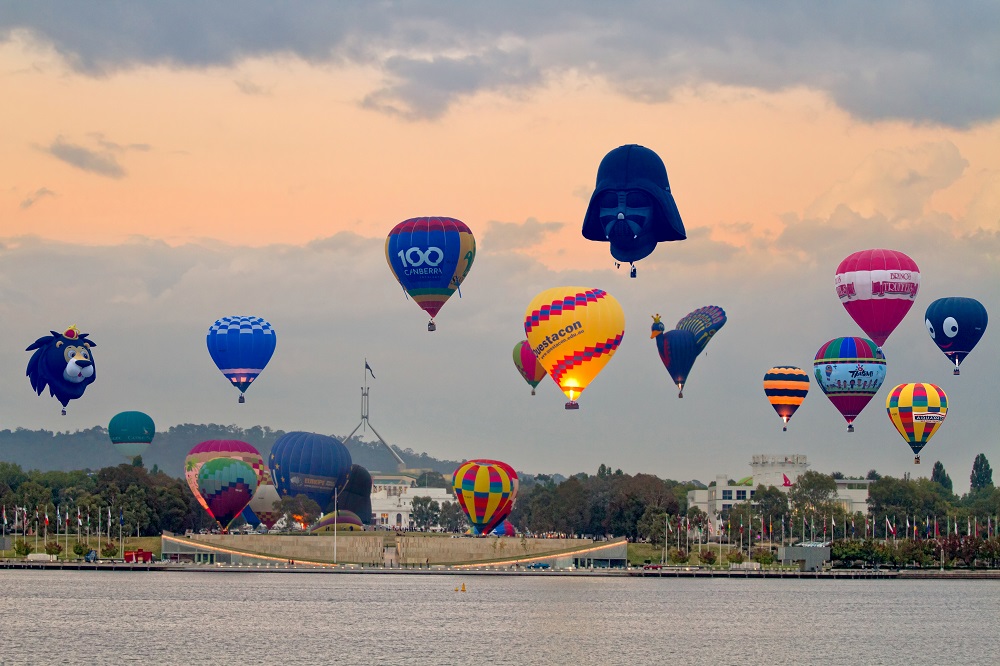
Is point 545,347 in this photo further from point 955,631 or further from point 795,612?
Answer: point 955,631

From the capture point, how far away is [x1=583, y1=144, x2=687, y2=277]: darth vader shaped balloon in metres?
90.6

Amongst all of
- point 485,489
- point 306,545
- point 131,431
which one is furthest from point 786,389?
point 131,431

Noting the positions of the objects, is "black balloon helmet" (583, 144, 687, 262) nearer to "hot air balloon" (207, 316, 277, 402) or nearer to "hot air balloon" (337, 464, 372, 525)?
"hot air balloon" (207, 316, 277, 402)

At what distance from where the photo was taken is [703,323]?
14125cm

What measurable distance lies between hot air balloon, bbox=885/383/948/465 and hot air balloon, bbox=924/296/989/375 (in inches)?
698

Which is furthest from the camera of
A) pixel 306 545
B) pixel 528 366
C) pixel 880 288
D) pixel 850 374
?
pixel 306 545

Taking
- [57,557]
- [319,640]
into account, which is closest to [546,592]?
[319,640]

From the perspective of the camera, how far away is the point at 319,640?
8419 centimetres

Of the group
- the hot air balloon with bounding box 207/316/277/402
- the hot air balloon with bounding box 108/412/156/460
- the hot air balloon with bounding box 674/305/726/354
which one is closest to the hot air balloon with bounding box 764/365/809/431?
the hot air balloon with bounding box 674/305/726/354

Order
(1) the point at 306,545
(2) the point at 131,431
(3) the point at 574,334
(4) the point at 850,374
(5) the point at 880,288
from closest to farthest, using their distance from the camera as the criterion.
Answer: (3) the point at 574,334 < (5) the point at 880,288 < (4) the point at 850,374 < (1) the point at 306,545 < (2) the point at 131,431

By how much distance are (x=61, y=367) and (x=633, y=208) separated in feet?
211

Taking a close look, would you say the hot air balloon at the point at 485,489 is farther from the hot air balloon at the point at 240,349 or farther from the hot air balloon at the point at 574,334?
the hot air balloon at the point at 574,334

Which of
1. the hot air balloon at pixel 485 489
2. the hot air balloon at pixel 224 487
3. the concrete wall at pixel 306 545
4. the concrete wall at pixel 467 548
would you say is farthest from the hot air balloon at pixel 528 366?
the hot air balloon at pixel 224 487

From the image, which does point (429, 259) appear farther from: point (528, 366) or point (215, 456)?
point (215, 456)
